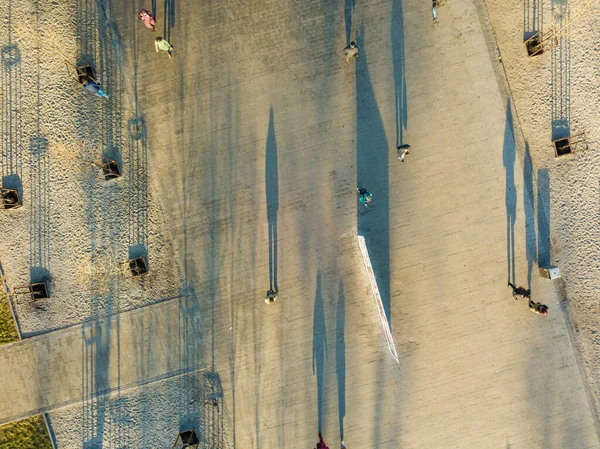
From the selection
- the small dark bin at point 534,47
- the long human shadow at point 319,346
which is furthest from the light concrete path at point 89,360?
the small dark bin at point 534,47

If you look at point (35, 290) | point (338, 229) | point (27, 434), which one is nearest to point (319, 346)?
point (338, 229)

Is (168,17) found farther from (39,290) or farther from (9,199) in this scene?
(39,290)

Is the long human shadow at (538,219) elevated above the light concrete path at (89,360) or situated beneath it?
elevated above

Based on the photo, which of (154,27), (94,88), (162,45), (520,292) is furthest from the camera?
(520,292)

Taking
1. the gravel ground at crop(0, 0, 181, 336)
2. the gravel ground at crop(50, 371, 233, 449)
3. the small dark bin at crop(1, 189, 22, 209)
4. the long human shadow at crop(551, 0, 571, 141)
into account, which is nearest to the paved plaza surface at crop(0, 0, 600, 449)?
the gravel ground at crop(50, 371, 233, 449)

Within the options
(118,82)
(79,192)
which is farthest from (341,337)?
(118,82)

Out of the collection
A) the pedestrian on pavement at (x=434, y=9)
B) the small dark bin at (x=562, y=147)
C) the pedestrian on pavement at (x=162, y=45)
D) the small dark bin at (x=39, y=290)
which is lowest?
the small dark bin at (x=39, y=290)

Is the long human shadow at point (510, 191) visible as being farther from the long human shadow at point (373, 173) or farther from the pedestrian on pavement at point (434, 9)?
the long human shadow at point (373, 173)
